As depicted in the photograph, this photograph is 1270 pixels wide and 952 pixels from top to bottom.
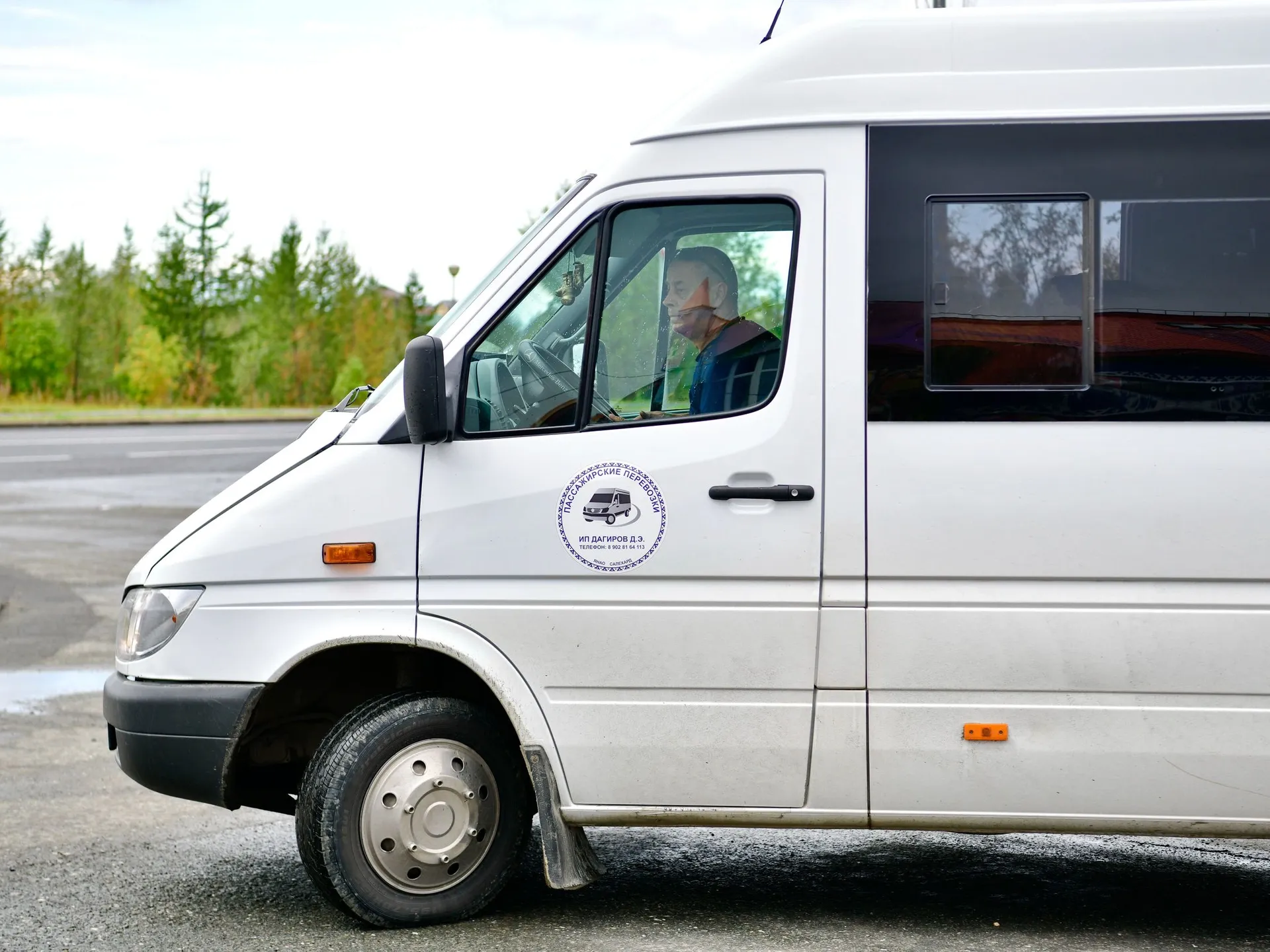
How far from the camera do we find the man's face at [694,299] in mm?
4672

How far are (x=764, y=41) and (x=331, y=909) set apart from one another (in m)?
3.18

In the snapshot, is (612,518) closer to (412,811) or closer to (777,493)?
(777,493)

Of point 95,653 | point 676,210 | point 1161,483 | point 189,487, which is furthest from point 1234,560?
point 189,487

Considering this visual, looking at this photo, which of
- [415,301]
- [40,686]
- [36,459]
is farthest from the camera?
[415,301]

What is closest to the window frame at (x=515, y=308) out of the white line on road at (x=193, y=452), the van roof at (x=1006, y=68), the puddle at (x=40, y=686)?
the van roof at (x=1006, y=68)

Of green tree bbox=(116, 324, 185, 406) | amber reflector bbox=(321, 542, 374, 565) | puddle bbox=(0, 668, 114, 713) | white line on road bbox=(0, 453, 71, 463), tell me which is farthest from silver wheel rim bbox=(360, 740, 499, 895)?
green tree bbox=(116, 324, 185, 406)

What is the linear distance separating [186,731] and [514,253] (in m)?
1.81

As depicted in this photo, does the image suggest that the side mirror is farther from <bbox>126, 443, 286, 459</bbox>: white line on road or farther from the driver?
<bbox>126, 443, 286, 459</bbox>: white line on road

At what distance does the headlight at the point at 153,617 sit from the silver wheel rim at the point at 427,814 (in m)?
0.80

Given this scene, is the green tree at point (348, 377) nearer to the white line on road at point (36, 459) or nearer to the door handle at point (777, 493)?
the white line on road at point (36, 459)

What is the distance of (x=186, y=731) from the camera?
472 cm

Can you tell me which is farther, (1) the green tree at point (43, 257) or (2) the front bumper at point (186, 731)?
(1) the green tree at point (43, 257)

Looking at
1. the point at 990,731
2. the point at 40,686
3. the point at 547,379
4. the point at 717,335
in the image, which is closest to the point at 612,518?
the point at 547,379

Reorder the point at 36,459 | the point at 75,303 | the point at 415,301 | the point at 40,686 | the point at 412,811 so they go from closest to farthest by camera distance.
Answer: the point at 412,811 < the point at 40,686 < the point at 36,459 < the point at 75,303 < the point at 415,301
